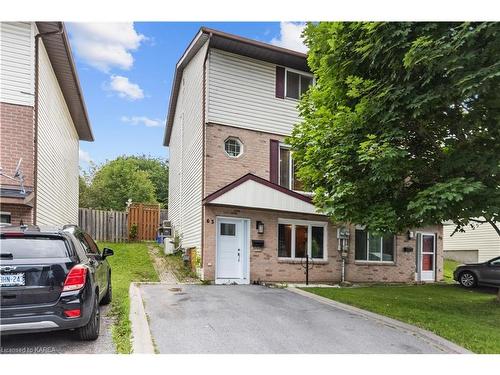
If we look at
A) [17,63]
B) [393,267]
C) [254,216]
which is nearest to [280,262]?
[254,216]

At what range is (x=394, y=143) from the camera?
7.78 meters

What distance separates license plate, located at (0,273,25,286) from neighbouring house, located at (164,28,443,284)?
23.5 feet

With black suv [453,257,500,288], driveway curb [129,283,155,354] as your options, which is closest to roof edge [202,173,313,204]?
driveway curb [129,283,155,354]

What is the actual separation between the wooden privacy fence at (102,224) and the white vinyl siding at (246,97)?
8.58 meters

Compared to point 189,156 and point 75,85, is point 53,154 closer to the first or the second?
point 75,85

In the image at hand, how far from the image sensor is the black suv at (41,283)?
4629mm

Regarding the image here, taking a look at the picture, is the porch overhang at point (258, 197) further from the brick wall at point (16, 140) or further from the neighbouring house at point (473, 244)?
the neighbouring house at point (473, 244)

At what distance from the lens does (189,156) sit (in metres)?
15.0

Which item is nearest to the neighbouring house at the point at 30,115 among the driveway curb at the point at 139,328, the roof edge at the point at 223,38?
the driveway curb at the point at 139,328

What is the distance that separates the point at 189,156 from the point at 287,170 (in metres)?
3.86

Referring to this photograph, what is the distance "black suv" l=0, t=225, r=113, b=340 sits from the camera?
4.63 meters

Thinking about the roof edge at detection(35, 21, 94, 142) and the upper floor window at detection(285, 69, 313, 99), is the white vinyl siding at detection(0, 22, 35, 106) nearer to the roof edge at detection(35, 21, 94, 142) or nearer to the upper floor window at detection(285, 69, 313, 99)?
the roof edge at detection(35, 21, 94, 142)
